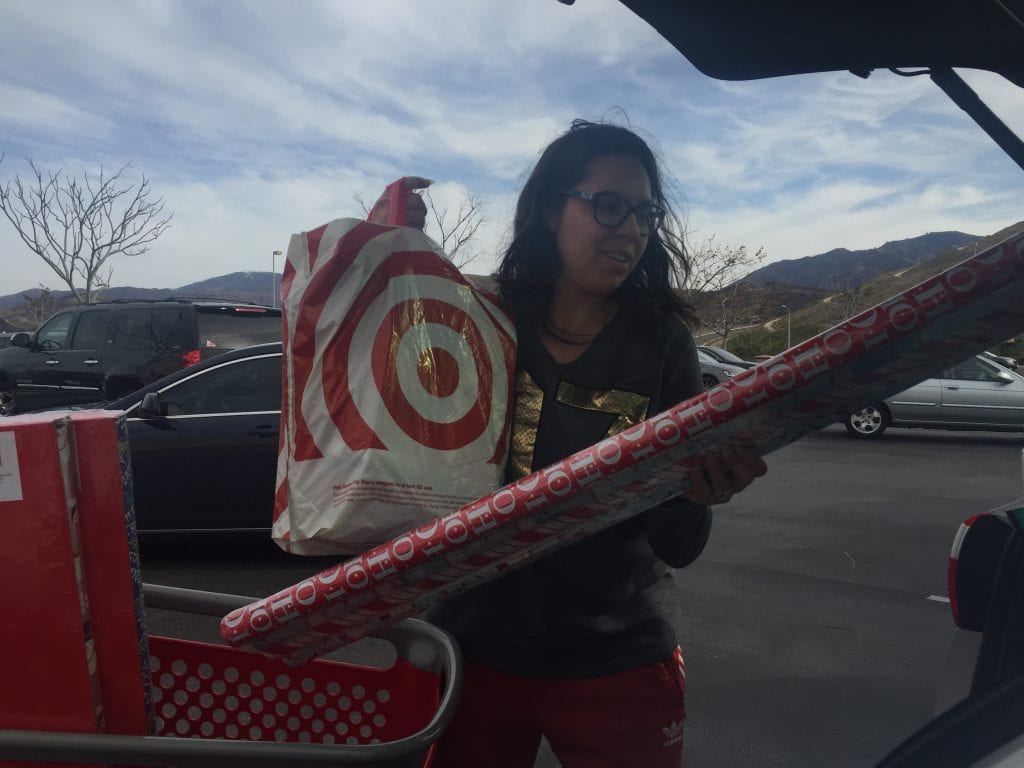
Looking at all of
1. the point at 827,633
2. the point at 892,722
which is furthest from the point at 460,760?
the point at 827,633

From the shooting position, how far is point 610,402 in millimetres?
1450

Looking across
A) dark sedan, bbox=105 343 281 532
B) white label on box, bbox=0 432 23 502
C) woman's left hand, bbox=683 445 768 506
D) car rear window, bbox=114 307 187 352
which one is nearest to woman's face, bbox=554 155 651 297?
woman's left hand, bbox=683 445 768 506

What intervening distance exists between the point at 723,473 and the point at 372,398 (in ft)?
1.79

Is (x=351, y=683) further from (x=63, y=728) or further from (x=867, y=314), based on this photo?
(x=867, y=314)

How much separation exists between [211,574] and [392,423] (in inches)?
197

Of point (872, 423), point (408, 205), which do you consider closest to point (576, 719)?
point (408, 205)

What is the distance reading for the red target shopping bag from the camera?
4.22 ft

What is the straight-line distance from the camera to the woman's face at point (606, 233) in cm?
147

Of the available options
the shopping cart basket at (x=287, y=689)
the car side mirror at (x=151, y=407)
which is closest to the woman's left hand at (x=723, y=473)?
the shopping cart basket at (x=287, y=689)

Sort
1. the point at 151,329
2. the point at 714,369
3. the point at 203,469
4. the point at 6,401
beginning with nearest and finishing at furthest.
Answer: the point at 203,469, the point at 151,329, the point at 6,401, the point at 714,369

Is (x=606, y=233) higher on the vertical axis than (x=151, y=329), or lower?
higher

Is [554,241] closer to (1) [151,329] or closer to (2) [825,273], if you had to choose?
(1) [151,329]

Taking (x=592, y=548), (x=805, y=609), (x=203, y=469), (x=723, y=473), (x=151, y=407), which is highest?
(x=723, y=473)

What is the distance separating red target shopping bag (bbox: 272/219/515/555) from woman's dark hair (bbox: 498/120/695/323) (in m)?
0.21
